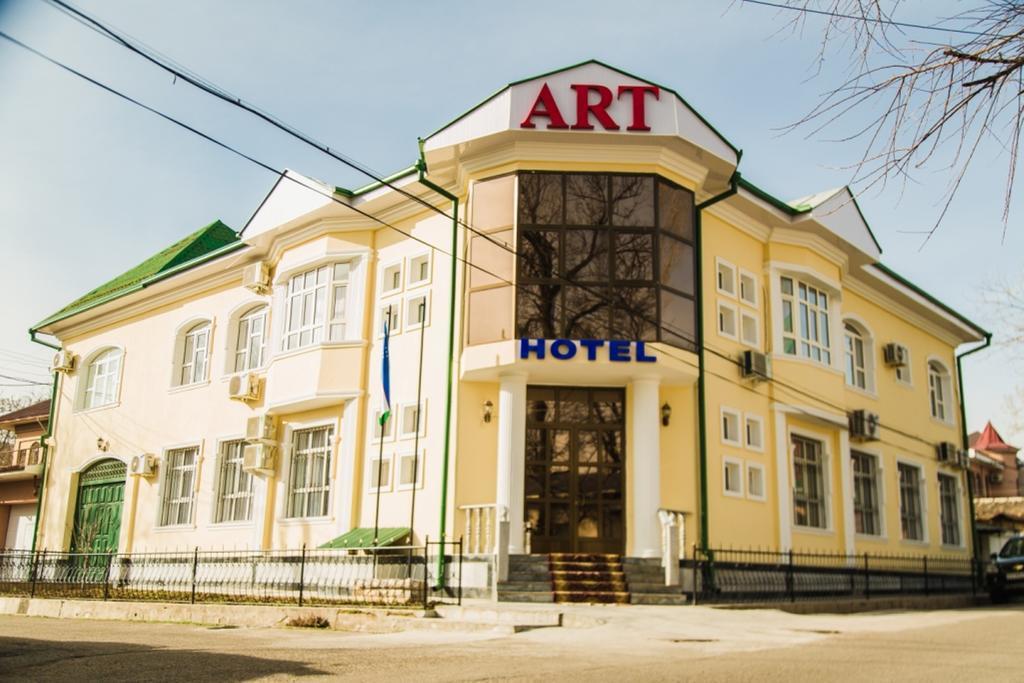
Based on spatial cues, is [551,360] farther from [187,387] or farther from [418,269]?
[187,387]

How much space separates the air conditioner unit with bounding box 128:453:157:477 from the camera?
23984 mm

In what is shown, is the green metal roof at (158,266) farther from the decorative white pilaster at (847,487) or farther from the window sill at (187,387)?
the decorative white pilaster at (847,487)

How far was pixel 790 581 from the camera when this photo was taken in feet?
56.4

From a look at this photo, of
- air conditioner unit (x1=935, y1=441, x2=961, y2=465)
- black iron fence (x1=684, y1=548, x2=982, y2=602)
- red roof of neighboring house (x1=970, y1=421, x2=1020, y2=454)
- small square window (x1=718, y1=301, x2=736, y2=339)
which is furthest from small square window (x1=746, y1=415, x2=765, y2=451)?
red roof of neighboring house (x1=970, y1=421, x2=1020, y2=454)

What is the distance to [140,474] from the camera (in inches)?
949

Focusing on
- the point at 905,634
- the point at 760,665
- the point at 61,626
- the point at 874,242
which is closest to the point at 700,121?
the point at 874,242

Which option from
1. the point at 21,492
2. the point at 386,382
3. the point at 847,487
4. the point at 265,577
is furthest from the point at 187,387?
the point at 847,487

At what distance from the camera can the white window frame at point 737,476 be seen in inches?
702

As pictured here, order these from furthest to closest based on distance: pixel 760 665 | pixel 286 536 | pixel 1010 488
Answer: pixel 1010 488 → pixel 286 536 → pixel 760 665

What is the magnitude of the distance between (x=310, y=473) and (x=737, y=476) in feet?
28.6

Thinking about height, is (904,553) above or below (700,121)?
below

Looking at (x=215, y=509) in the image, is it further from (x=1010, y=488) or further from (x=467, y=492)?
(x=1010, y=488)

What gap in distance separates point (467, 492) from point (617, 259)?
16.1 feet

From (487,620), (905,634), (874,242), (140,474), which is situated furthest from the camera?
(140,474)
